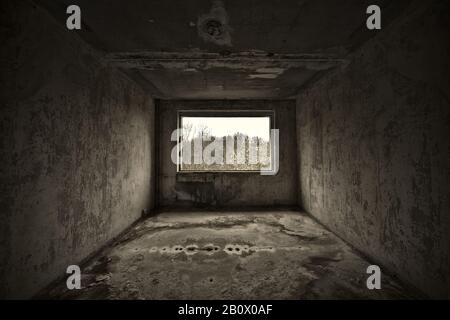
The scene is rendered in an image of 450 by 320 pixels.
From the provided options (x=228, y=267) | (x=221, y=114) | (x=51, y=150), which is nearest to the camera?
(x=51, y=150)

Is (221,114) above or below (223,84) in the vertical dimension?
below

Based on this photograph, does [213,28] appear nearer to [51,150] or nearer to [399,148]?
[51,150]

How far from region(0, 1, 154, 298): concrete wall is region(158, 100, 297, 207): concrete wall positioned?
1.85 metres

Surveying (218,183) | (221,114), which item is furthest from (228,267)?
(221,114)

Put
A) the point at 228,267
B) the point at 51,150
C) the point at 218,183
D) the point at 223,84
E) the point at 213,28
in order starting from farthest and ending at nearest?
the point at 218,183, the point at 223,84, the point at 228,267, the point at 213,28, the point at 51,150

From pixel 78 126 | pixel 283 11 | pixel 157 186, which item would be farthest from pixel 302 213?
pixel 78 126

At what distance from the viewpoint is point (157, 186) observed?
5102 mm

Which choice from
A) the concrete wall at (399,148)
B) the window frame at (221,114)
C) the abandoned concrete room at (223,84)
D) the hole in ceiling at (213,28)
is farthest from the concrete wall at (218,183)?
the hole in ceiling at (213,28)

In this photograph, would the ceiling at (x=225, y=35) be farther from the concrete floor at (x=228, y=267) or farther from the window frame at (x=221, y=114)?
the concrete floor at (x=228, y=267)

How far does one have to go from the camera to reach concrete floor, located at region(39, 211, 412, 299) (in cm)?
187

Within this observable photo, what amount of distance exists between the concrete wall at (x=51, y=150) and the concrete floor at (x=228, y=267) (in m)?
0.35

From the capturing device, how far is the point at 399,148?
2.05 m

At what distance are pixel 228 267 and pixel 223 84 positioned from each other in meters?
2.95
